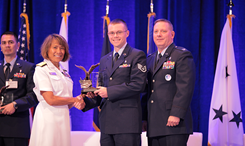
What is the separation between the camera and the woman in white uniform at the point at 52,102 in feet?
7.14

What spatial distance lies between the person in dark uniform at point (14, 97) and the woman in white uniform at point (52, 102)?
0.60m

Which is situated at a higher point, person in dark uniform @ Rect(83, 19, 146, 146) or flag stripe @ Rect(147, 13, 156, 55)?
flag stripe @ Rect(147, 13, 156, 55)

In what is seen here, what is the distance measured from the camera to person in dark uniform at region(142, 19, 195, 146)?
86.7 inches

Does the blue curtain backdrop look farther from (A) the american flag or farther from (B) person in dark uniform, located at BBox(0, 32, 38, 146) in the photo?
(B) person in dark uniform, located at BBox(0, 32, 38, 146)

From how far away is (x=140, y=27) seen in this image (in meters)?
4.07

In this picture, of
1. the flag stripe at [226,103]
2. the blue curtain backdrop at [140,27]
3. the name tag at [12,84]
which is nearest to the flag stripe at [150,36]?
the blue curtain backdrop at [140,27]

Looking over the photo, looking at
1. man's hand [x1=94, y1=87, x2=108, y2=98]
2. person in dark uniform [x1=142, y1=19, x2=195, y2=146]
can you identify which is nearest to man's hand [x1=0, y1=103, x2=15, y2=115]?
man's hand [x1=94, y1=87, x2=108, y2=98]

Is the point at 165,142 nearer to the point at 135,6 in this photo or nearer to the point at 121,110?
the point at 121,110

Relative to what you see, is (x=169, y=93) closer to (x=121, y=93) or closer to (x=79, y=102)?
(x=121, y=93)

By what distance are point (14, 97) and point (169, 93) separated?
1.84m

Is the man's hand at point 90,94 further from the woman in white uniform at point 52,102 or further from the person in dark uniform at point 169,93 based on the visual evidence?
the person in dark uniform at point 169,93

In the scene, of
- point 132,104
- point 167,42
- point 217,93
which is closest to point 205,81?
point 217,93

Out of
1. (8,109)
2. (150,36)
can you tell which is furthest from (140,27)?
(8,109)

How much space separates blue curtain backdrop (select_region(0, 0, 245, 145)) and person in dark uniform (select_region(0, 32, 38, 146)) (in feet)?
3.98
